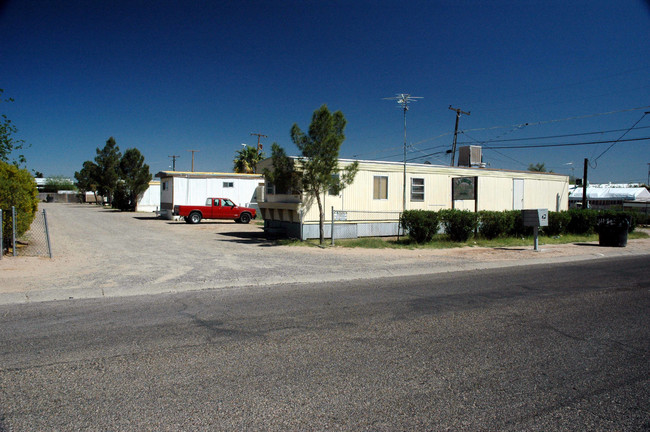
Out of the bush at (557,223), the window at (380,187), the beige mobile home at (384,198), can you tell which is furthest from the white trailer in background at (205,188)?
the bush at (557,223)

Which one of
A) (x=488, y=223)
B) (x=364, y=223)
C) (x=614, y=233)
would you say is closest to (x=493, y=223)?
(x=488, y=223)

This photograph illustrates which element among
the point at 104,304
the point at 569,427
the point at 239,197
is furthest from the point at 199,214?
the point at 569,427

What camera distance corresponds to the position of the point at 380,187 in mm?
18062

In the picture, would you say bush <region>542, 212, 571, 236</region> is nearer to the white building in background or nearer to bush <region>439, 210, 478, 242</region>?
bush <region>439, 210, 478, 242</region>

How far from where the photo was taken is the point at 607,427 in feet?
Answer: 10.6

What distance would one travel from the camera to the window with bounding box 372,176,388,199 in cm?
1792

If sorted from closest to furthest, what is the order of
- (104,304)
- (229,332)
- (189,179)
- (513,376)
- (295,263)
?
(513,376)
(229,332)
(104,304)
(295,263)
(189,179)

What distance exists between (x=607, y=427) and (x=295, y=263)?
8.68 metres

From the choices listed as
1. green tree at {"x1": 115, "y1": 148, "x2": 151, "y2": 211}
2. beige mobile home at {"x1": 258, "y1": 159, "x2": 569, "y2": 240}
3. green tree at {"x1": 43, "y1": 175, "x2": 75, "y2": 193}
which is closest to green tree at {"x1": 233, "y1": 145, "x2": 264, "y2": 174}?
green tree at {"x1": 115, "y1": 148, "x2": 151, "y2": 211}

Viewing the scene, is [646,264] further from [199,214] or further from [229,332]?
[199,214]

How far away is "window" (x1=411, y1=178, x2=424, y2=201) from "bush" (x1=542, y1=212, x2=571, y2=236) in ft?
19.0

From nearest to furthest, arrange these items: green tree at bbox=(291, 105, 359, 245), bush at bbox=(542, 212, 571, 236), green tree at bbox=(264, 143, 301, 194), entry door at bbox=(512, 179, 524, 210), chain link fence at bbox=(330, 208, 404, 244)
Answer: green tree at bbox=(291, 105, 359, 245) → green tree at bbox=(264, 143, 301, 194) → chain link fence at bbox=(330, 208, 404, 244) → bush at bbox=(542, 212, 571, 236) → entry door at bbox=(512, 179, 524, 210)

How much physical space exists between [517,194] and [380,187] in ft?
26.8

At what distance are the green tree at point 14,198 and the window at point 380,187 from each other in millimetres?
11707
